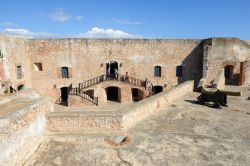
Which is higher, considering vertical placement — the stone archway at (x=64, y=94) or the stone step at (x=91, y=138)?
the stone step at (x=91, y=138)

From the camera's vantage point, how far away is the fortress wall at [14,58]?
641 inches

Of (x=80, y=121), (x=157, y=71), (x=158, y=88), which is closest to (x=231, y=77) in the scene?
(x=157, y=71)

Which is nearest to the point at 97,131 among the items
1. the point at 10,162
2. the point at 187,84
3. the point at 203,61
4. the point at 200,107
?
the point at 10,162

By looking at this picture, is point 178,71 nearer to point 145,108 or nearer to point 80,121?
point 145,108

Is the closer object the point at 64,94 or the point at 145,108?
the point at 145,108

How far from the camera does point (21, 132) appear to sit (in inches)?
233

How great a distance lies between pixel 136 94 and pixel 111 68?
369cm

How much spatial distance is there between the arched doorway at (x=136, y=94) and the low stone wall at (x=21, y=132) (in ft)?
46.8

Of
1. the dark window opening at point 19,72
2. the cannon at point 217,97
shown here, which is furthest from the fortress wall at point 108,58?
the cannon at point 217,97

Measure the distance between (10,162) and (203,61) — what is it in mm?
16520

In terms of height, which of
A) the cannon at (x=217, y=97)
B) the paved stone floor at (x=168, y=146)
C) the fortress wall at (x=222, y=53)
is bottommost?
the paved stone floor at (x=168, y=146)

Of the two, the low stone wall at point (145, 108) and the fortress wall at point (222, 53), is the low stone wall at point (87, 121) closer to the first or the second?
the low stone wall at point (145, 108)

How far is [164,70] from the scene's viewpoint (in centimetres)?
2061

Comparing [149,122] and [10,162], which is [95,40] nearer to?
[149,122]
